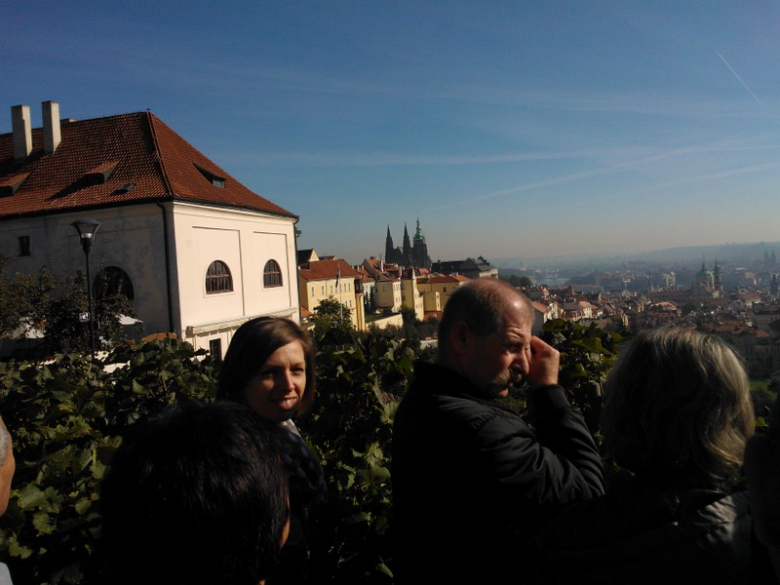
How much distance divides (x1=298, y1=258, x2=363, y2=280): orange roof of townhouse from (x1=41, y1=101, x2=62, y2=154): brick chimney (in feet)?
132

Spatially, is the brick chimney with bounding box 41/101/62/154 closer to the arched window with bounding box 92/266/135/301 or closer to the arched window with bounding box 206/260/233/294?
the arched window with bounding box 92/266/135/301

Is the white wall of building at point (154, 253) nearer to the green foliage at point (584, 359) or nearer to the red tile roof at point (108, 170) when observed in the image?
the red tile roof at point (108, 170)

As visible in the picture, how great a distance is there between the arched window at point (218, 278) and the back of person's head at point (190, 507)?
82.8 feet

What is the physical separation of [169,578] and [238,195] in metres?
29.1

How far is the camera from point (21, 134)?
27875 millimetres

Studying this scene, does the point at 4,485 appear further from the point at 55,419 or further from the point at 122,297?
the point at 122,297

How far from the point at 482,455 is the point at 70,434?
2866 mm

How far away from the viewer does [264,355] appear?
2488 millimetres

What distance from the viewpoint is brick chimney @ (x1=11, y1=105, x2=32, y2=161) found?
2769cm

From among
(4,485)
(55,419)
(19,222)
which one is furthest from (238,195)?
(4,485)

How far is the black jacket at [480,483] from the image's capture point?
5.62ft

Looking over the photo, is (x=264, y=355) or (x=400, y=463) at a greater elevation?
(x=264, y=355)

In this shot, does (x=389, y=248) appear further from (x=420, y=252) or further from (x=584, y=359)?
(x=584, y=359)

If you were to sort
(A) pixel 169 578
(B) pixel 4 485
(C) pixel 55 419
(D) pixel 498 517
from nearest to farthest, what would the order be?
(A) pixel 169 578 < (B) pixel 4 485 < (D) pixel 498 517 < (C) pixel 55 419
